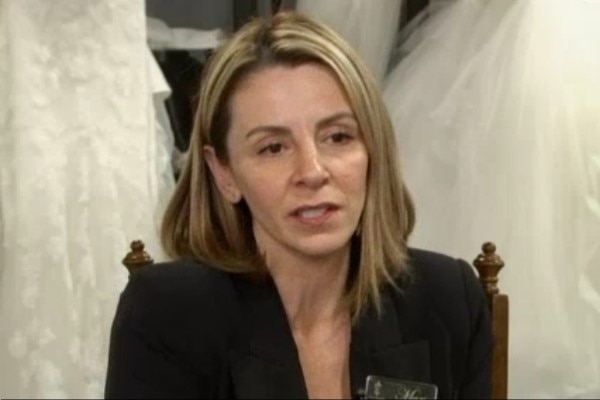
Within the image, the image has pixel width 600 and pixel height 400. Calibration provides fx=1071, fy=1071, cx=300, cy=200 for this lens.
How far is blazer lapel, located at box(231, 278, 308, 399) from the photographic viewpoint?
0.96m

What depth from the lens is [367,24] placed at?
1639 millimetres

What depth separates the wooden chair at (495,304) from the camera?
3.46 ft

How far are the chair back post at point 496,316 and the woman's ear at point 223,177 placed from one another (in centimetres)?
29

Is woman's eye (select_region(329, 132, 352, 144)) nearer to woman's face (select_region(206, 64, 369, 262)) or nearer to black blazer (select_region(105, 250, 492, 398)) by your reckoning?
woman's face (select_region(206, 64, 369, 262))

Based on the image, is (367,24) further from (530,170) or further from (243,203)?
(243,203)

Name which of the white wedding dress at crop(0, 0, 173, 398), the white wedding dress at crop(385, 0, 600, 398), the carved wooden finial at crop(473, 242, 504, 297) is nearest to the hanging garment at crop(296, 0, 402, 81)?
the white wedding dress at crop(385, 0, 600, 398)

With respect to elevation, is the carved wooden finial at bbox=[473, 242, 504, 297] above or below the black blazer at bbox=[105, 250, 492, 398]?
above

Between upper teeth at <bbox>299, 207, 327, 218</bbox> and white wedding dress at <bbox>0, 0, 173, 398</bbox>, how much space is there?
46 centimetres

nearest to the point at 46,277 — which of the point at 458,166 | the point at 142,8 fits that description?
the point at 142,8

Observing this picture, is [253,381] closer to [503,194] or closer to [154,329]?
[154,329]

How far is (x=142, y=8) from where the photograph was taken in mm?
1420

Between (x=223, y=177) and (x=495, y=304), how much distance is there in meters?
0.32

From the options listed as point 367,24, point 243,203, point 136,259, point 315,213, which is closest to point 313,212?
point 315,213

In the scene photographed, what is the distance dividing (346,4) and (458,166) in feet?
1.03
